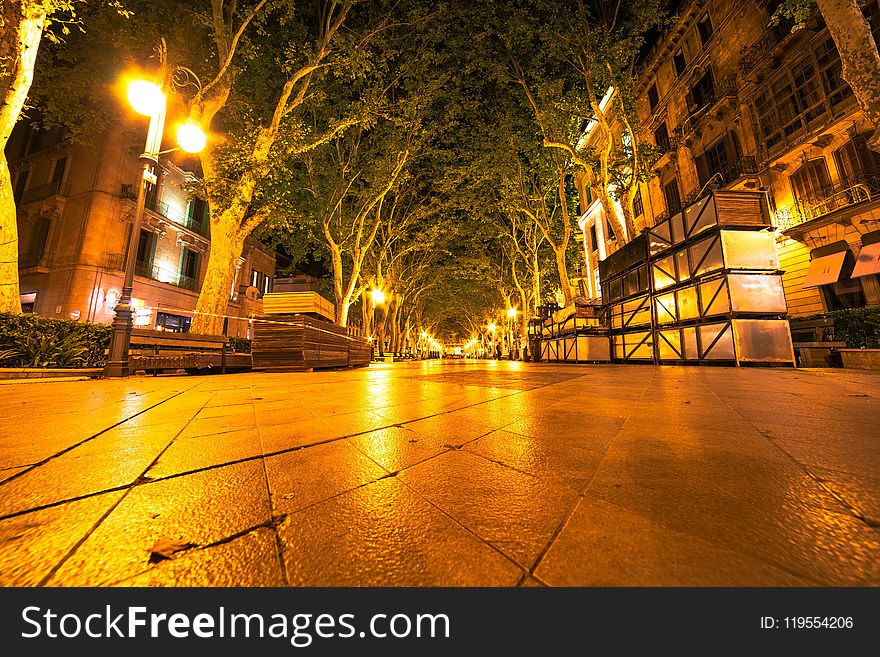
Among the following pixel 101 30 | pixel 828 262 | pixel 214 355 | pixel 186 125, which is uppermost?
pixel 101 30

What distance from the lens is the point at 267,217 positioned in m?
9.88

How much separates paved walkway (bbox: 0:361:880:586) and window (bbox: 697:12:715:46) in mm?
23217

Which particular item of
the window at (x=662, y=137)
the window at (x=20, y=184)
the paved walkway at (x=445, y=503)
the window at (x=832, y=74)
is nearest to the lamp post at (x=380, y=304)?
the paved walkway at (x=445, y=503)

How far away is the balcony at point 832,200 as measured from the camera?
36.1 ft

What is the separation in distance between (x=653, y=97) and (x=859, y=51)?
16471mm

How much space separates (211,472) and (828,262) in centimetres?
1860

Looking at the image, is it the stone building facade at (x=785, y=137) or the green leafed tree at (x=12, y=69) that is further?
the stone building facade at (x=785, y=137)

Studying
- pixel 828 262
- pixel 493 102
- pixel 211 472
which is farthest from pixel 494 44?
pixel 211 472

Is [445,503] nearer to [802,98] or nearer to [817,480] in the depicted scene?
[817,480]

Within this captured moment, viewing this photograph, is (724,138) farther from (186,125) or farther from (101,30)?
(101,30)

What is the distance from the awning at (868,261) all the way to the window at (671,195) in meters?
7.88

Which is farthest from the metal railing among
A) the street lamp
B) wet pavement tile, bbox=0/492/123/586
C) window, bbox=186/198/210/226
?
wet pavement tile, bbox=0/492/123/586

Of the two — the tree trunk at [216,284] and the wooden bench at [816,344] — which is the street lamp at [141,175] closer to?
the tree trunk at [216,284]

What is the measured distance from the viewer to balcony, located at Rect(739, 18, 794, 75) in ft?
43.1
